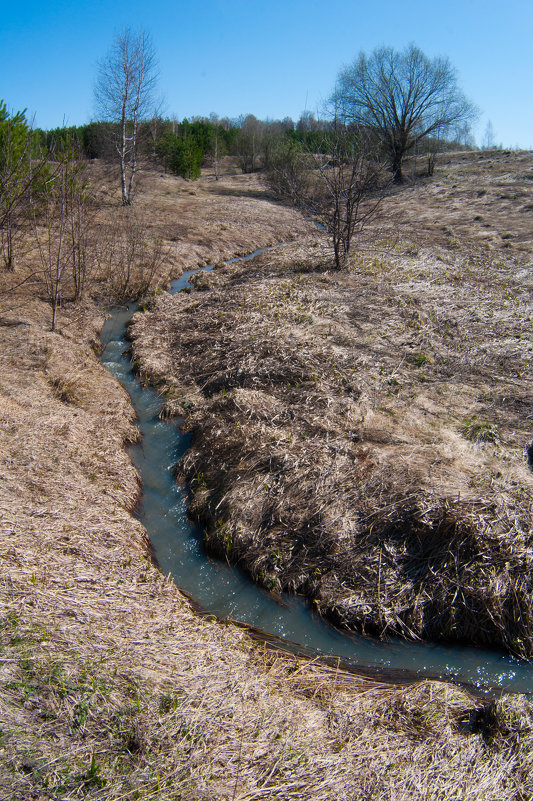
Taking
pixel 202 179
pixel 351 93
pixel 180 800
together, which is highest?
pixel 351 93

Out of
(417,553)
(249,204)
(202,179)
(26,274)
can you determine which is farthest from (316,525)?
Result: (202,179)

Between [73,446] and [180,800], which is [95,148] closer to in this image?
[73,446]

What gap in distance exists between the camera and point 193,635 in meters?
4.71

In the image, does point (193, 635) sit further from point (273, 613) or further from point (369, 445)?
point (369, 445)

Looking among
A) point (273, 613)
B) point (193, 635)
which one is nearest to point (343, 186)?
point (273, 613)

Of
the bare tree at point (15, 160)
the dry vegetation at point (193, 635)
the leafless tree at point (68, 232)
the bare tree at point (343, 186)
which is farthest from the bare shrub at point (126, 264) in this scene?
the bare tree at point (343, 186)

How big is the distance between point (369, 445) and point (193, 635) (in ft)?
11.3

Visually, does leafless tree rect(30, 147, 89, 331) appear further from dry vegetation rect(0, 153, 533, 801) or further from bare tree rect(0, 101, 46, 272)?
dry vegetation rect(0, 153, 533, 801)

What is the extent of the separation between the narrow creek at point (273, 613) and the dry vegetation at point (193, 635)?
30 cm

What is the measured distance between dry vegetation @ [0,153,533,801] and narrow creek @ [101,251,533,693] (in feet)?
0.98

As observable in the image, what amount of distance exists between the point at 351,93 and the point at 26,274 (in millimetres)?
27734

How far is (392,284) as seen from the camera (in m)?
13.8

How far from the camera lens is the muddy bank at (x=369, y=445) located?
17.7 ft

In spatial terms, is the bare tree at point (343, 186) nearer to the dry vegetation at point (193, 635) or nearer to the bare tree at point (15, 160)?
the dry vegetation at point (193, 635)
